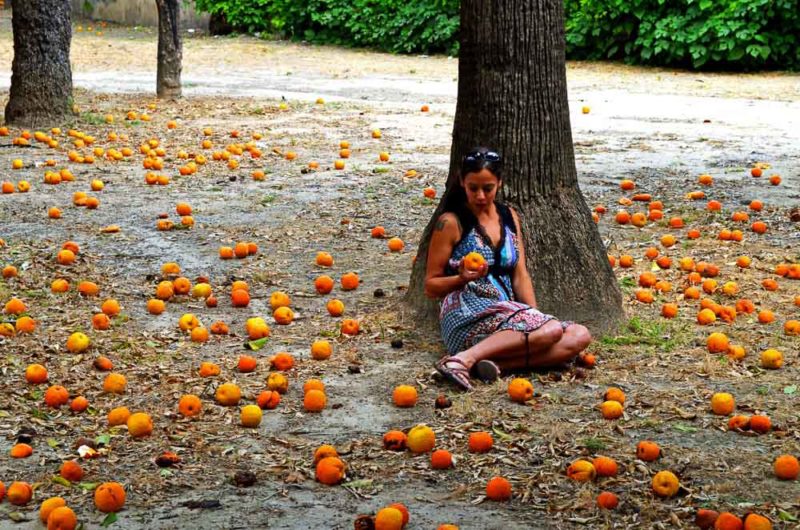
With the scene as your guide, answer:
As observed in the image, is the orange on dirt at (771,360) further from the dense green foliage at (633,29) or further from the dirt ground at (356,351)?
the dense green foliage at (633,29)

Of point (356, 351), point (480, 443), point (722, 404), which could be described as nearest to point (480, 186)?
point (356, 351)

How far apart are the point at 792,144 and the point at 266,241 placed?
673cm

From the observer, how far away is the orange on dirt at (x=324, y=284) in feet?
22.3

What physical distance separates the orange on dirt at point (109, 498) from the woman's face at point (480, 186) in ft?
7.54

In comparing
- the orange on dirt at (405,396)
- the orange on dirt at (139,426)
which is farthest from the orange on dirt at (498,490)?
the orange on dirt at (139,426)

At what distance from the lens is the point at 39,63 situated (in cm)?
1249

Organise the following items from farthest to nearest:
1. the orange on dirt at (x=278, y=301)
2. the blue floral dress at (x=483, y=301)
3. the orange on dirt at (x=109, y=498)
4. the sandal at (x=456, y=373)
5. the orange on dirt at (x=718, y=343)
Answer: the orange on dirt at (x=278, y=301) → the orange on dirt at (x=718, y=343) → the blue floral dress at (x=483, y=301) → the sandal at (x=456, y=373) → the orange on dirt at (x=109, y=498)

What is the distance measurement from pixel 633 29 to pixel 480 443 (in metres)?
17.2

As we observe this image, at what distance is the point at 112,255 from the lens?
765 cm

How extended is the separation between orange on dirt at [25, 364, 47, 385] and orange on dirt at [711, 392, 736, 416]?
10.5ft

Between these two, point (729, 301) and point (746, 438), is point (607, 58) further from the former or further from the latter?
point (746, 438)

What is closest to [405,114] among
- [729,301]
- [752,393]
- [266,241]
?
[266,241]

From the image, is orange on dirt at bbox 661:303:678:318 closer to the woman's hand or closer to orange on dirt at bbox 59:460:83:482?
the woman's hand

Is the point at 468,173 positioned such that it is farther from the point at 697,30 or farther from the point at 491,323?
the point at 697,30
